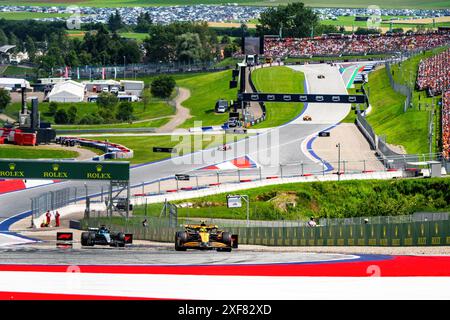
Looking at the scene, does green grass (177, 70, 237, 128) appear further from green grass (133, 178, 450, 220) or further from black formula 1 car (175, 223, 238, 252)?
black formula 1 car (175, 223, 238, 252)

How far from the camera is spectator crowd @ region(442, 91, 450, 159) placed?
99.9m

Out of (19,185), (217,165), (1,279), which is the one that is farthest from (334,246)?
(217,165)

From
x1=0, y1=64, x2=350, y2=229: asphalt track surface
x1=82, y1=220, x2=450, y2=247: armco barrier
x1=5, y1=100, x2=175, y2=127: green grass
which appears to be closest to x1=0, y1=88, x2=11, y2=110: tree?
x1=5, y1=100, x2=175, y2=127: green grass

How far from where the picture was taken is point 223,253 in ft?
191

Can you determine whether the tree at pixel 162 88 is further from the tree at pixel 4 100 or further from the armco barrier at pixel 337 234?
the armco barrier at pixel 337 234

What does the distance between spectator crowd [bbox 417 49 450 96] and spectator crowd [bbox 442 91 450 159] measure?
691 centimetres

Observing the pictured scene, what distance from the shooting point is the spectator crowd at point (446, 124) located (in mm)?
99912

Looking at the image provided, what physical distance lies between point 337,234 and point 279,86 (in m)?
108

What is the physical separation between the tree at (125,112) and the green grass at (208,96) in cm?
772

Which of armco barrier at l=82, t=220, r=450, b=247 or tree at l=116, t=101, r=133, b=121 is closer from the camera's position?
armco barrier at l=82, t=220, r=450, b=247

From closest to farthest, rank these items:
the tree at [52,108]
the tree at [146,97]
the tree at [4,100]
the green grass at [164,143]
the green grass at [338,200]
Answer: the green grass at [338,200] → the green grass at [164,143] → the tree at [52,108] → the tree at [146,97] → the tree at [4,100]

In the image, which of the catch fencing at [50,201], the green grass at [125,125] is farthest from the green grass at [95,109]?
the catch fencing at [50,201]

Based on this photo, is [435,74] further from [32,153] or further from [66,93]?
[66,93]
